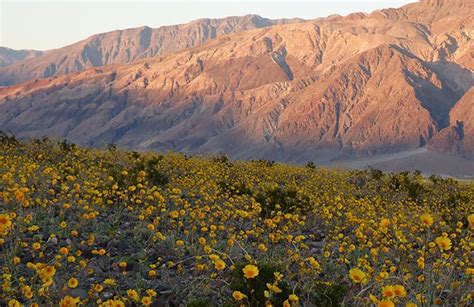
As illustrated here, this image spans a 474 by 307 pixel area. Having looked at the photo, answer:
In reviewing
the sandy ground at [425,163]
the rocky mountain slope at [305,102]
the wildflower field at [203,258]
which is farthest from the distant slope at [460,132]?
the wildflower field at [203,258]

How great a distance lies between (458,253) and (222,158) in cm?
1351

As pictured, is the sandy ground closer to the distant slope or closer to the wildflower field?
the distant slope

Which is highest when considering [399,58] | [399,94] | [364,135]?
[399,58]

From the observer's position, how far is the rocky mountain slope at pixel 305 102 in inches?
5763

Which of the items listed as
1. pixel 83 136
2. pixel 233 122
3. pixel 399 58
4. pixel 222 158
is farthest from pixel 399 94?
pixel 222 158

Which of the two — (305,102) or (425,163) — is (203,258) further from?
(305,102)

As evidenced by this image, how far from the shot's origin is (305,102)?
16000 centimetres

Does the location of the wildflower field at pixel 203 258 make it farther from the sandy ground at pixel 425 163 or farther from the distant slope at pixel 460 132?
the distant slope at pixel 460 132

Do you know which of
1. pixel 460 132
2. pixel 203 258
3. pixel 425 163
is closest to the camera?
pixel 203 258

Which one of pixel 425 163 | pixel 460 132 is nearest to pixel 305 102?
pixel 460 132

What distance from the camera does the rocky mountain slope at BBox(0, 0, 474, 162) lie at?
146375 millimetres

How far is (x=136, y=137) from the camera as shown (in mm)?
177000

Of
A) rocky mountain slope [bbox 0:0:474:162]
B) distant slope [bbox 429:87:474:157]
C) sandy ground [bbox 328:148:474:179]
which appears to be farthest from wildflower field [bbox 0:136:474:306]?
rocky mountain slope [bbox 0:0:474:162]

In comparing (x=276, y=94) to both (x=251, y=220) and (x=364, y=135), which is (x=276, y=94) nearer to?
(x=364, y=135)
